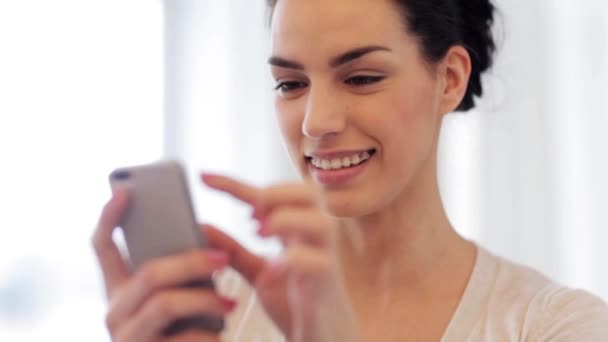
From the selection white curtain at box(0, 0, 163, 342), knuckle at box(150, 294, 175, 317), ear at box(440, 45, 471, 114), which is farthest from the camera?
white curtain at box(0, 0, 163, 342)

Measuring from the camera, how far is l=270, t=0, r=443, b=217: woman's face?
2.55 feet

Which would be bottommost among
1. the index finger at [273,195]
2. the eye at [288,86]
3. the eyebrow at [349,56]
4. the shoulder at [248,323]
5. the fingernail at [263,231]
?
the shoulder at [248,323]

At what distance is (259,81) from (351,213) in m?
0.75

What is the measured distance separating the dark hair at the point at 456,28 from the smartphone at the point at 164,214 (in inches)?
16.7

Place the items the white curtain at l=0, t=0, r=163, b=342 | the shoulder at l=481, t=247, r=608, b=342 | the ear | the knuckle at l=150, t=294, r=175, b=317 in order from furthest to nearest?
the white curtain at l=0, t=0, r=163, b=342 < the ear < the shoulder at l=481, t=247, r=608, b=342 < the knuckle at l=150, t=294, r=175, b=317

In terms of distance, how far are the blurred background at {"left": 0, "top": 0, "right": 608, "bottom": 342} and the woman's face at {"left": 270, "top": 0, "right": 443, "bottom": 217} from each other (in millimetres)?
441

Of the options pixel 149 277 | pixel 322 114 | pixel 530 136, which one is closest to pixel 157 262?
pixel 149 277

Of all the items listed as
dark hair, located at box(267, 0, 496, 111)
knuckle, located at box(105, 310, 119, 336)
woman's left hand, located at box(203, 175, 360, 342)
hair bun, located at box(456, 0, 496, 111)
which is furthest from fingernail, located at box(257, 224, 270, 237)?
hair bun, located at box(456, 0, 496, 111)

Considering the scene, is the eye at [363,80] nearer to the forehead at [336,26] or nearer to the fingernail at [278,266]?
the forehead at [336,26]

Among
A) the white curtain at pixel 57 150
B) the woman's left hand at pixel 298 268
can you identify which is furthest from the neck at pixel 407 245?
the white curtain at pixel 57 150

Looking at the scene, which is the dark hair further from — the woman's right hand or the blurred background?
the woman's right hand

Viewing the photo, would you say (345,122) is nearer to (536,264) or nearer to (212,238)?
(212,238)

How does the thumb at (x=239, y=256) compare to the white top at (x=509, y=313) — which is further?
the white top at (x=509, y=313)

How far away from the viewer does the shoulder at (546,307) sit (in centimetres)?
76
